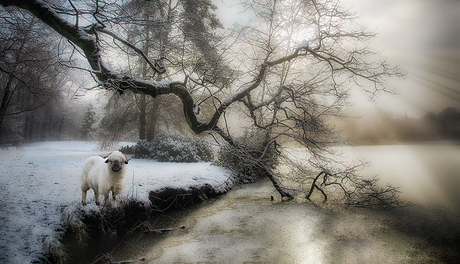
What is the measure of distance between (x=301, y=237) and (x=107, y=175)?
11.0 feet

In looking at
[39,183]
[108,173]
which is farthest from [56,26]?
[39,183]

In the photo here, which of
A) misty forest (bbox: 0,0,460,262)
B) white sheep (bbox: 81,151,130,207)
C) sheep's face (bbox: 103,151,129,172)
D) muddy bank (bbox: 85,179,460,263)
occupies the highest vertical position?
misty forest (bbox: 0,0,460,262)

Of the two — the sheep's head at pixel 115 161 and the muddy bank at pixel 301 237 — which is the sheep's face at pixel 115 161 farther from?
the muddy bank at pixel 301 237

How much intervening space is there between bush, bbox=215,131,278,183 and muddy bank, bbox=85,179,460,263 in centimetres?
115

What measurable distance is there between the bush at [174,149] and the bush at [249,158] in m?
1.81

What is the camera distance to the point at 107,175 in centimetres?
318

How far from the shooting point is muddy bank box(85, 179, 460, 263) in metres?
2.84

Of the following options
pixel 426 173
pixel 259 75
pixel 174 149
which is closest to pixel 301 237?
pixel 259 75

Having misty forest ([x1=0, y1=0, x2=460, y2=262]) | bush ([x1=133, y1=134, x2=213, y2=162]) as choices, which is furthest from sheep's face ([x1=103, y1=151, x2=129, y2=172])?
bush ([x1=133, y1=134, x2=213, y2=162])

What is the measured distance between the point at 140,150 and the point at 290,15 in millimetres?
9036

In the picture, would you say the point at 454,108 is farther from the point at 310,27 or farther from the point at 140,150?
the point at 140,150

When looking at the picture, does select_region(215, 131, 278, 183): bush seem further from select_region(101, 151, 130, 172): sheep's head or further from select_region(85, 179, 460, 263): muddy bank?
select_region(101, 151, 130, 172): sheep's head

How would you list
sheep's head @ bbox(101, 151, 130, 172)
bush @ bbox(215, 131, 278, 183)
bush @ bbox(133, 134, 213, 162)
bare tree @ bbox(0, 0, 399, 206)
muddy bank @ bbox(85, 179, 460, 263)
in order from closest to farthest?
muddy bank @ bbox(85, 179, 460, 263) → sheep's head @ bbox(101, 151, 130, 172) → bare tree @ bbox(0, 0, 399, 206) → bush @ bbox(215, 131, 278, 183) → bush @ bbox(133, 134, 213, 162)

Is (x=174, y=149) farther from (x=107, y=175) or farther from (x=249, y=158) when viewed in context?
(x=107, y=175)
